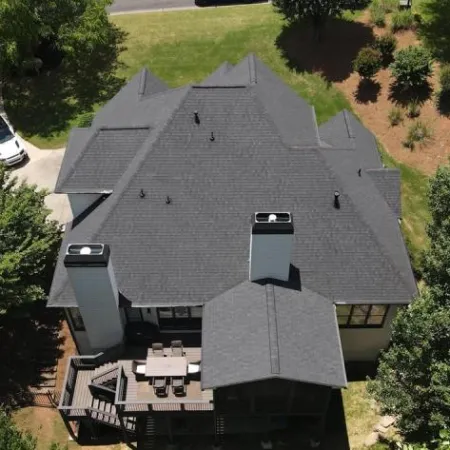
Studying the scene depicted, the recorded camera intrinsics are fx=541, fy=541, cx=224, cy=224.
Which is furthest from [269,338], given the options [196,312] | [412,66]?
[412,66]

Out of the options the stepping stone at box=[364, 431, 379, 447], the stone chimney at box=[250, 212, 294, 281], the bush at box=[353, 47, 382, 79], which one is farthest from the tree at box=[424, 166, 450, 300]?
the bush at box=[353, 47, 382, 79]

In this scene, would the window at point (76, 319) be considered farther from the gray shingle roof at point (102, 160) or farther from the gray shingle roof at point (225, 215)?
the gray shingle roof at point (102, 160)

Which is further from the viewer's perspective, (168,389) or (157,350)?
(157,350)

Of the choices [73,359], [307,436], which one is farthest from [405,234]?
[73,359]

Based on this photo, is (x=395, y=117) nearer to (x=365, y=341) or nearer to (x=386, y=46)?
(x=386, y=46)

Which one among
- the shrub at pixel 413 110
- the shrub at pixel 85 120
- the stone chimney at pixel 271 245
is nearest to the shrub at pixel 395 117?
the shrub at pixel 413 110

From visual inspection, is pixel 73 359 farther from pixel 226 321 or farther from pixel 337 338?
pixel 337 338

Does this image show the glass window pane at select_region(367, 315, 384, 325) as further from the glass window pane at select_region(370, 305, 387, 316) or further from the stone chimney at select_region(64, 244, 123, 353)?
the stone chimney at select_region(64, 244, 123, 353)
